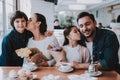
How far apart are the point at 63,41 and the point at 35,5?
3.84 ft

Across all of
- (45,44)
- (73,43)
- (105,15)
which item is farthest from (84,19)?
(105,15)

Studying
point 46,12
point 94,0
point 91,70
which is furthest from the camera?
point 94,0

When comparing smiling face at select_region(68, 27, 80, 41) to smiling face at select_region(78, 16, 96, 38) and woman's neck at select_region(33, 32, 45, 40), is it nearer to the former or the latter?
smiling face at select_region(78, 16, 96, 38)

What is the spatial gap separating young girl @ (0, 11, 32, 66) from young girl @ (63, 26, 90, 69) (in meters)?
0.52

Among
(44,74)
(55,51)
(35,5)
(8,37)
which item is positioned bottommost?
(44,74)

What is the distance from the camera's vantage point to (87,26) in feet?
8.68

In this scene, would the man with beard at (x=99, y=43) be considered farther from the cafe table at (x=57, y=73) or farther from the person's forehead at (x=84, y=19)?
the cafe table at (x=57, y=73)

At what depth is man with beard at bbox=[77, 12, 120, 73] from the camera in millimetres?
2547

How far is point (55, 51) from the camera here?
2.77 m

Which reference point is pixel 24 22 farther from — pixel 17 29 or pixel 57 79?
pixel 57 79

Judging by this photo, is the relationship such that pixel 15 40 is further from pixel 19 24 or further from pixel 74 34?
pixel 74 34

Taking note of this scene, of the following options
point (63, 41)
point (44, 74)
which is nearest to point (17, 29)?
point (63, 41)

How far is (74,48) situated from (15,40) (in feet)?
2.61

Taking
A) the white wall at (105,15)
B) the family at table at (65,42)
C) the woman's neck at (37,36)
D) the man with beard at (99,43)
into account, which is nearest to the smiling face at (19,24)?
the family at table at (65,42)
